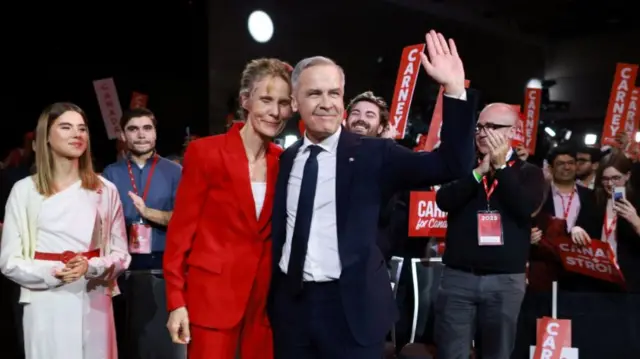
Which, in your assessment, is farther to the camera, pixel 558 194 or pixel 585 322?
pixel 558 194

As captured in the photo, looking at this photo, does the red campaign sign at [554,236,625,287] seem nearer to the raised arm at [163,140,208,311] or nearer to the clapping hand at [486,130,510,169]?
the clapping hand at [486,130,510,169]

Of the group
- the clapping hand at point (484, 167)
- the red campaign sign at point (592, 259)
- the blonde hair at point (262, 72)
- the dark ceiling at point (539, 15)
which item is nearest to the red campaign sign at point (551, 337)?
the red campaign sign at point (592, 259)

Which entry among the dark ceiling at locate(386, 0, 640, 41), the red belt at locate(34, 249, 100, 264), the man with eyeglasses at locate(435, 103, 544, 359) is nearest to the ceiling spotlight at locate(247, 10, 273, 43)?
the dark ceiling at locate(386, 0, 640, 41)

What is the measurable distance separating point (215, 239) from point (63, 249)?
947 millimetres

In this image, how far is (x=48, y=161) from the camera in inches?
117

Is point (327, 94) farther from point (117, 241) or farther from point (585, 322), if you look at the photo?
point (585, 322)

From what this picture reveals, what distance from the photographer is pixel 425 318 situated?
4641 mm

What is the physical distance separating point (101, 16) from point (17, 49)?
115cm

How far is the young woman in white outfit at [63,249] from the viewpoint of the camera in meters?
2.85

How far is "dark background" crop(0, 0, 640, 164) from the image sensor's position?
352 inches

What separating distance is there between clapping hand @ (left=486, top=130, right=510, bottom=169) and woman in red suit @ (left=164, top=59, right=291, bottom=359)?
135 cm

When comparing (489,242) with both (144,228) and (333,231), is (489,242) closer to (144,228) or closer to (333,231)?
(333,231)

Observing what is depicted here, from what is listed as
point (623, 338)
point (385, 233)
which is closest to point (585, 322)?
point (623, 338)

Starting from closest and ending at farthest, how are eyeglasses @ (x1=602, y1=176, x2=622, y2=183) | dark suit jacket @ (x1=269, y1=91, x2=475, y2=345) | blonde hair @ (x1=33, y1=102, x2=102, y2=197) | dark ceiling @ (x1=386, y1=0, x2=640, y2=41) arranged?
dark suit jacket @ (x1=269, y1=91, x2=475, y2=345) → blonde hair @ (x1=33, y1=102, x2=102, y2=197) → eyeglasses @ (x1=602, y1=176, x2=622, y2=183) → dark ceiling @ (x1=386, y1=0, x2=640, y2=41)
